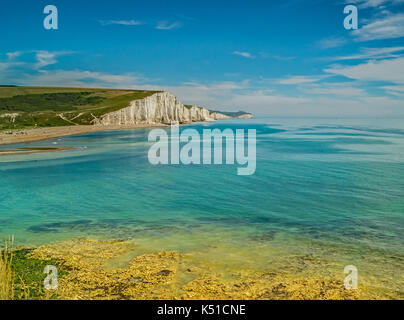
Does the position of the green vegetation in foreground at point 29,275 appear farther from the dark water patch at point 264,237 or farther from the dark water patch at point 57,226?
the dark water patch at point 264,237

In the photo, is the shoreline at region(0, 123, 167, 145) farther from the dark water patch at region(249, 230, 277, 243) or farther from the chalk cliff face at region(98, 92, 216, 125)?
the dark water patch at region(249, 230, 277, 243)

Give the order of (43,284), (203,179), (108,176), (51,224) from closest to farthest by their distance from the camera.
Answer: (43,284) < (51,224) < (203,179) < (108,176)

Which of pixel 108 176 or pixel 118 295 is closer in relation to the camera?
pixel 118 295

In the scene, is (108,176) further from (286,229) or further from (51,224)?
(286,229)
